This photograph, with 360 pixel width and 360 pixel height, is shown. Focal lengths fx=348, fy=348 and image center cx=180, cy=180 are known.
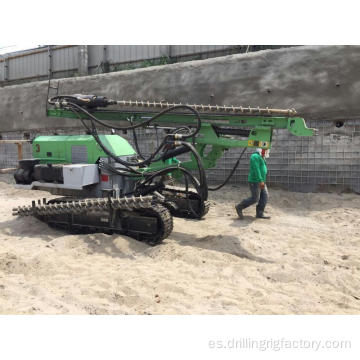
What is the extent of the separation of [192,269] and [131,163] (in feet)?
6.81

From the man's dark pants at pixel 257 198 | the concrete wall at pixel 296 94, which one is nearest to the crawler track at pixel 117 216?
the man's dark pants at pixel 257 198

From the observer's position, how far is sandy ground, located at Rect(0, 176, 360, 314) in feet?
10.9

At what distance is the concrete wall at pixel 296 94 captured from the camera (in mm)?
7727

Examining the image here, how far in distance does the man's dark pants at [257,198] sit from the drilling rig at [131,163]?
44.1 inches

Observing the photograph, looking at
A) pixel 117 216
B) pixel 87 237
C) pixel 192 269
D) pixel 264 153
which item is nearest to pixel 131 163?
pixel 117 216

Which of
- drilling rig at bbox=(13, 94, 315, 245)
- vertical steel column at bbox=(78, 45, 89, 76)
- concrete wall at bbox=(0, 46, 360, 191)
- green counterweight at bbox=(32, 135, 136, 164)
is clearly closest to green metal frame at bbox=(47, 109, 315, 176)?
drilling rig at bbox=(13, 94, 315, 245)

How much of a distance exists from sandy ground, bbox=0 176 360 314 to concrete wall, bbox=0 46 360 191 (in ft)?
5.75

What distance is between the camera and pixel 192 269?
4.19 m

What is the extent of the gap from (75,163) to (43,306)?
2.95 meters

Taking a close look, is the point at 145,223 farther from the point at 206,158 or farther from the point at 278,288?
the point at 278,288

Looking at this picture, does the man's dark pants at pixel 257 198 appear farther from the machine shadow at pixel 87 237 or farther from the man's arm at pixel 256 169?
the machine shadow at pixel 87 237

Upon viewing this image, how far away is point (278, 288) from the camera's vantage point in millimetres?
3705

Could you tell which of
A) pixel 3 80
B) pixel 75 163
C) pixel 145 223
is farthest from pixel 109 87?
pixel 3 80

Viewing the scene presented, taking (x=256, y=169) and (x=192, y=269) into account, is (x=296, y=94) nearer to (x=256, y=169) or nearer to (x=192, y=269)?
(x=256, y=169)
